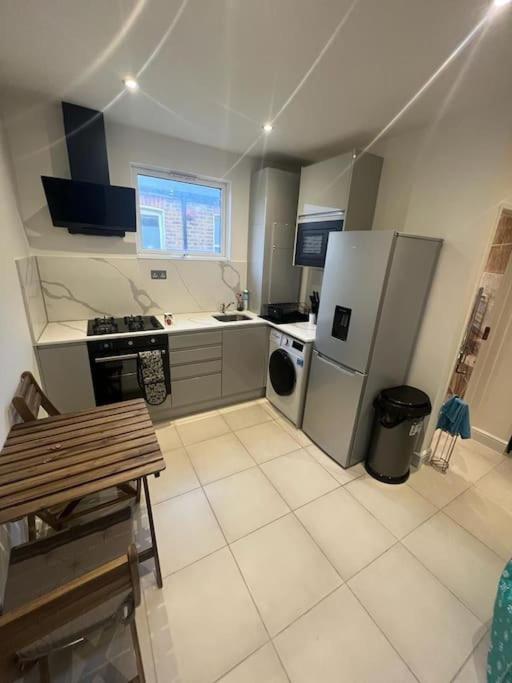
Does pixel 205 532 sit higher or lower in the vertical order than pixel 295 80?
lower

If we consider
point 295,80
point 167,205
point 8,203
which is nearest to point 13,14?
point 8,203

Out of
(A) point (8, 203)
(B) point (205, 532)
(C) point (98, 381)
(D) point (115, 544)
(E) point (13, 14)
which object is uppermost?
(E) point (13, 14)

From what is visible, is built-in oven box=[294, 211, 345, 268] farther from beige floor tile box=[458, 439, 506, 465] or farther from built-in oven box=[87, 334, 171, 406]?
beige floor tile box=[458, 439, 506, 465]

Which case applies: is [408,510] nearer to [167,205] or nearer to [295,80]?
[295,80]

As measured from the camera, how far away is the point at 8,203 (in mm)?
1796

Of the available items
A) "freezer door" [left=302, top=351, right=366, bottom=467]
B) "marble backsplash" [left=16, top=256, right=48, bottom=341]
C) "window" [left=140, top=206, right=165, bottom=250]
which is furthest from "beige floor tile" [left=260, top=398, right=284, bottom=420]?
"marble backsplash" [left=16, top=256, right=48, bottom=341]

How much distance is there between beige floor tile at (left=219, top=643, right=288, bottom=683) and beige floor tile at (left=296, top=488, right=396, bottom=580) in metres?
0.51

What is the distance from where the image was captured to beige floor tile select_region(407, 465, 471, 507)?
6.49 ft

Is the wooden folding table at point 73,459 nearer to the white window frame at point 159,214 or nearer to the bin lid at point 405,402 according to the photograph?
the bin lid at point 405,402

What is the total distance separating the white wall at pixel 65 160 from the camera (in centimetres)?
202

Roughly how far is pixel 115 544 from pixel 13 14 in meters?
2.39

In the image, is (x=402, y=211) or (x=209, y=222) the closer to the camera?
(x=402, y=211)

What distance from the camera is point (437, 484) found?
209cm

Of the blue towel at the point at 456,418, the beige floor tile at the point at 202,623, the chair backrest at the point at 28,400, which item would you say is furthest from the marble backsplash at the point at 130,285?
the blue towel at the point at 456,418
